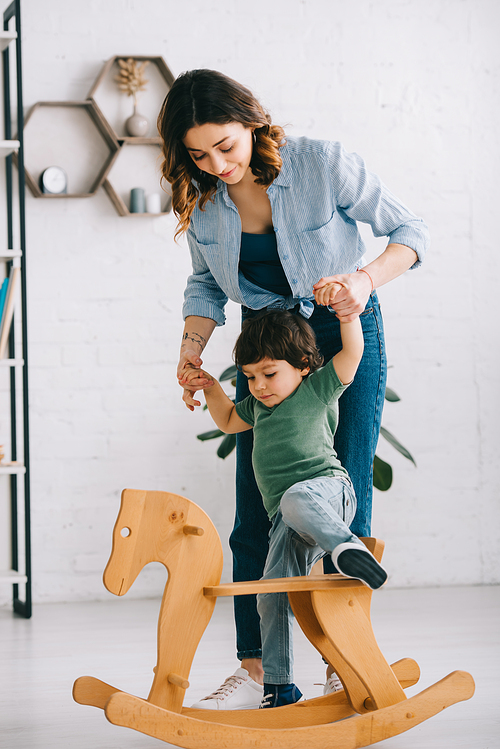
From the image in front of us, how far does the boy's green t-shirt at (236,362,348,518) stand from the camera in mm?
1352

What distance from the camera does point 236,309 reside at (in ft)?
9.13

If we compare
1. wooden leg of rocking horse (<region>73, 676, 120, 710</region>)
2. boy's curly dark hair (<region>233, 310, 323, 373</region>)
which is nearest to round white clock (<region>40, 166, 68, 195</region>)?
boy's curly dark hair (<region>233, 310, 323, 373</region>)

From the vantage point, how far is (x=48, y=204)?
2.68 m

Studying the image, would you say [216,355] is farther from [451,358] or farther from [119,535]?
[119,535]

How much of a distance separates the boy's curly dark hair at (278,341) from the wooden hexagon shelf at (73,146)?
1478 mm

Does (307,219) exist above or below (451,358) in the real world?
above

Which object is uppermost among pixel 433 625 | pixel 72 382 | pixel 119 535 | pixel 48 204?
pixel 48 204

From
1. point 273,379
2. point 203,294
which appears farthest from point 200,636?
point 203,294

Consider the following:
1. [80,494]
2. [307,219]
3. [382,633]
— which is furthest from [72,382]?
[307,219]

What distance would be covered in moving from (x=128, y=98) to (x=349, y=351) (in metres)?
1.79

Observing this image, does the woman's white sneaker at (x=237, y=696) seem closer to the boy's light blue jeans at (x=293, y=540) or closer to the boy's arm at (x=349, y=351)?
the boy's light blue jeans at (x=293, y=540)

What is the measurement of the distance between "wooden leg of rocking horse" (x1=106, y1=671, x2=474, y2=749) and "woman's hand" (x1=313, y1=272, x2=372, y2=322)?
2.22 feet

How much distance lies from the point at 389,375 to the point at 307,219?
1.56 m

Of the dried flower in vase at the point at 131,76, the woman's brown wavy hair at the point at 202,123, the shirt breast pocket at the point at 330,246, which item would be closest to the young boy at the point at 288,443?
the shirt breast pocket at the point at 330,246
